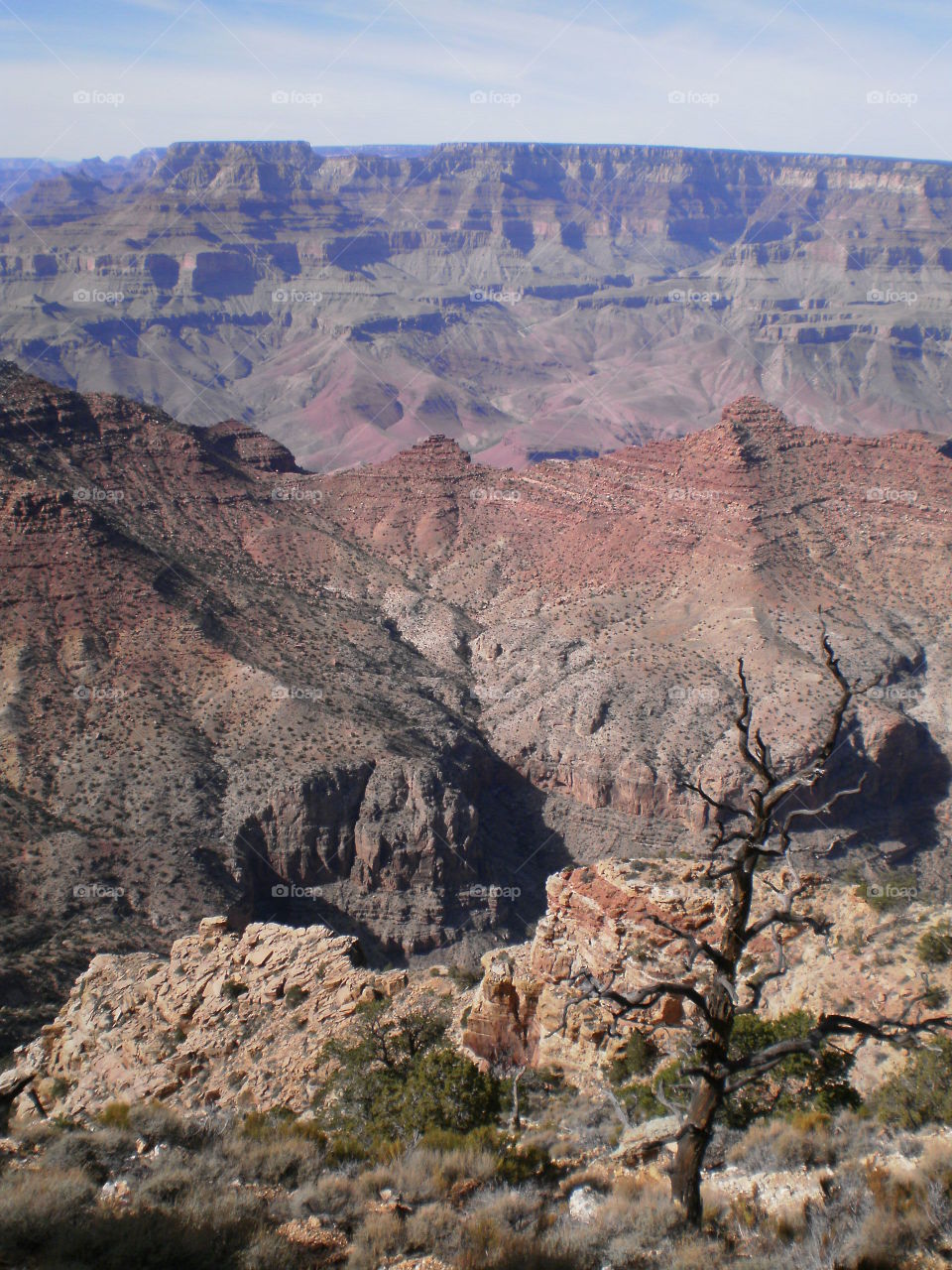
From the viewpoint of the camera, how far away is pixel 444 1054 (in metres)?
24.5

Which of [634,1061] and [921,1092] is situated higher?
[921,1092]

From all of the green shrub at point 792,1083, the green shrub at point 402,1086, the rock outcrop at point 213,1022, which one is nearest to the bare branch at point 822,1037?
the green shrub at point 792,1083

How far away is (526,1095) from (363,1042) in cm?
442

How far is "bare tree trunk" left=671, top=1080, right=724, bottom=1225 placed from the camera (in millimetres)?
14828

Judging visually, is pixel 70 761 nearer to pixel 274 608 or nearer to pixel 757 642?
pixel 274 608

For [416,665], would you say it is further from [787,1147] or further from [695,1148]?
[695,1148]

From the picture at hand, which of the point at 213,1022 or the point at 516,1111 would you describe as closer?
the point at 516,1111

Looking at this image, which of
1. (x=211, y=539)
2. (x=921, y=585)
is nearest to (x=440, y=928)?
(x=211, y=539)

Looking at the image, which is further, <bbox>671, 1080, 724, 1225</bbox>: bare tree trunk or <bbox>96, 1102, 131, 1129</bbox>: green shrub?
<bbox>96, 1102, 131, 1129</bbox>: green shrub

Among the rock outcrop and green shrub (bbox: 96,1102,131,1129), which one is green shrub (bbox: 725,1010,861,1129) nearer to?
the rock outcrop

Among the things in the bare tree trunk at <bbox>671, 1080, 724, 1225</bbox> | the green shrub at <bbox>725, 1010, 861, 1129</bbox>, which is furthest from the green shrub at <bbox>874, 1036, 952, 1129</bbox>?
the bare tree trunk at <bbox>671, 1080, 724, 1225</bbox>

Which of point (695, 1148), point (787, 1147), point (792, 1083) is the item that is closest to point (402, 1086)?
point (792, 1083)

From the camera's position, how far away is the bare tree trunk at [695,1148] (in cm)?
1483

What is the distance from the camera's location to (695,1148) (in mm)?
14875
